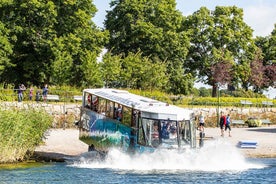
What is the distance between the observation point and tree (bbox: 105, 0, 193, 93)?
9138cm

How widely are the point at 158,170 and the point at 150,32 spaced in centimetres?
5497

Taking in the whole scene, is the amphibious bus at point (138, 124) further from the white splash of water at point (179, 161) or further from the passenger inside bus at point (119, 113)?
the white splash of water at point (179, 161)

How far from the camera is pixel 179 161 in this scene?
36.6 m

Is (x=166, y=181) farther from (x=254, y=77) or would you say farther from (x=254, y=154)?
(x=254, y=77)

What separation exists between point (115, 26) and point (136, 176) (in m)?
60.9

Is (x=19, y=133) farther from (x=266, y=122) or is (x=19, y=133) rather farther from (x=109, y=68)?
(x=109, y=68)

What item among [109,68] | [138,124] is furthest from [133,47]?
[138,124]

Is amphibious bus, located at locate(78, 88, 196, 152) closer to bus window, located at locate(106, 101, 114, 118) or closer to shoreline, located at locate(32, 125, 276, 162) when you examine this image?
bus window, located at locate(106, 101, 114, 118)

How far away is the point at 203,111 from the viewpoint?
7225cm

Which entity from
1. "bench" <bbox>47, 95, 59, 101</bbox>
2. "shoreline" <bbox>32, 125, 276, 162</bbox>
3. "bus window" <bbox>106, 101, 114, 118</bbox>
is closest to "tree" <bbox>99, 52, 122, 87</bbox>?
"bench" <bbox>47, 95, 59, 101</bbox>

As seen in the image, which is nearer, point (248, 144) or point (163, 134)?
point (163, 134)

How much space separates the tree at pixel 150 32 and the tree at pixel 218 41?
308 inches

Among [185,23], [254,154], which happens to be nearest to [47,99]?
[254,154]

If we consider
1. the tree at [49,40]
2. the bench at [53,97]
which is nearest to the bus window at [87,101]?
the bench at [53,97]
